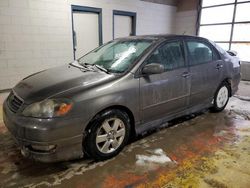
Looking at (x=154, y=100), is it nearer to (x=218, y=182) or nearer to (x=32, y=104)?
(x=218, y=182)

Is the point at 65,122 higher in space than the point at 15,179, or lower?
higher

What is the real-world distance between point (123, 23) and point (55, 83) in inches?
216

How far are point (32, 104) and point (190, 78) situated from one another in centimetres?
207

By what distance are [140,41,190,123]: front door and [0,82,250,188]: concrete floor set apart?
0.40 meters

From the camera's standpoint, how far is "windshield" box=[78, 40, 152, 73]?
8.19ft

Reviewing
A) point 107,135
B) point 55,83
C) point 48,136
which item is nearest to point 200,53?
point 107,135

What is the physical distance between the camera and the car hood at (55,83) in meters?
2.05

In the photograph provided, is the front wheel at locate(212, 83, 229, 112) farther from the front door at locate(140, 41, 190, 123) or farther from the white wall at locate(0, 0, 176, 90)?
the white wall at locate(0, 0, 176, 90)

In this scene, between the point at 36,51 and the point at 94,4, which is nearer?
the point at 36,51

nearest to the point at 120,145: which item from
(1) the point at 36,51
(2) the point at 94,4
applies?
(1) the point at 36,51

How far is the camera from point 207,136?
2.89 meters

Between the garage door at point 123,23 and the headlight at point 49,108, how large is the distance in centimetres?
537

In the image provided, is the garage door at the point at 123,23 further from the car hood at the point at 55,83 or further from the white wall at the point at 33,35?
the car hood at the point at 55,83

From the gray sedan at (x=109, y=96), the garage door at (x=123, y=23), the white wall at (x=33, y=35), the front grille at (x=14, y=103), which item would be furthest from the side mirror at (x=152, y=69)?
the garage door at (x=123, y=23)
